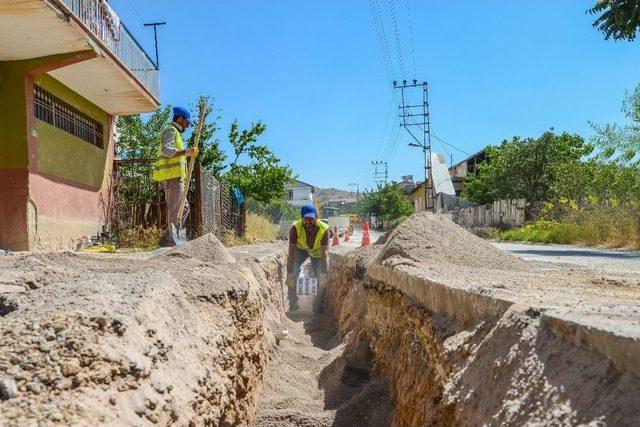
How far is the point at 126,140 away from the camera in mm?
18281

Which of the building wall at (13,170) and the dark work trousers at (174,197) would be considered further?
the building wall at (13,170)

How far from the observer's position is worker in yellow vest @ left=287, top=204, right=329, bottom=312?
832 centimetres

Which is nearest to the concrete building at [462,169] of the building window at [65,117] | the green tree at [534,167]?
the green tree at [534,167]

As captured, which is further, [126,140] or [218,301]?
[126,140]

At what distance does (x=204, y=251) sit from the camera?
222 inches

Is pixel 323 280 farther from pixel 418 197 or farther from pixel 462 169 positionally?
pixel 462 169

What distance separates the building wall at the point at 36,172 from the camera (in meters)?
8.45

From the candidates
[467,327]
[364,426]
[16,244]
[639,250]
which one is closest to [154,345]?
[467,327]

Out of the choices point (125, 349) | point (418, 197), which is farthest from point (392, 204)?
point (125, 349)

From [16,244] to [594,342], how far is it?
8.82 m

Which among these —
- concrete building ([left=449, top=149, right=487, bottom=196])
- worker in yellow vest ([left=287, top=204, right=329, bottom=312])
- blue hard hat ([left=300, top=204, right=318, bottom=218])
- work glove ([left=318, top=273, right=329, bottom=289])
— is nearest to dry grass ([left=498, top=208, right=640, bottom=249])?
work glove ([left=318, top=273, right=329, bottom=289])

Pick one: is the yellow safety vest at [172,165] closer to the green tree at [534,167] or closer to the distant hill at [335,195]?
the green tree at [534,167]

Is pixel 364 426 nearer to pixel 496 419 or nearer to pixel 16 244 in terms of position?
pixel 496 419

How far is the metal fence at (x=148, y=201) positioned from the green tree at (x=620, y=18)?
9310 mm
